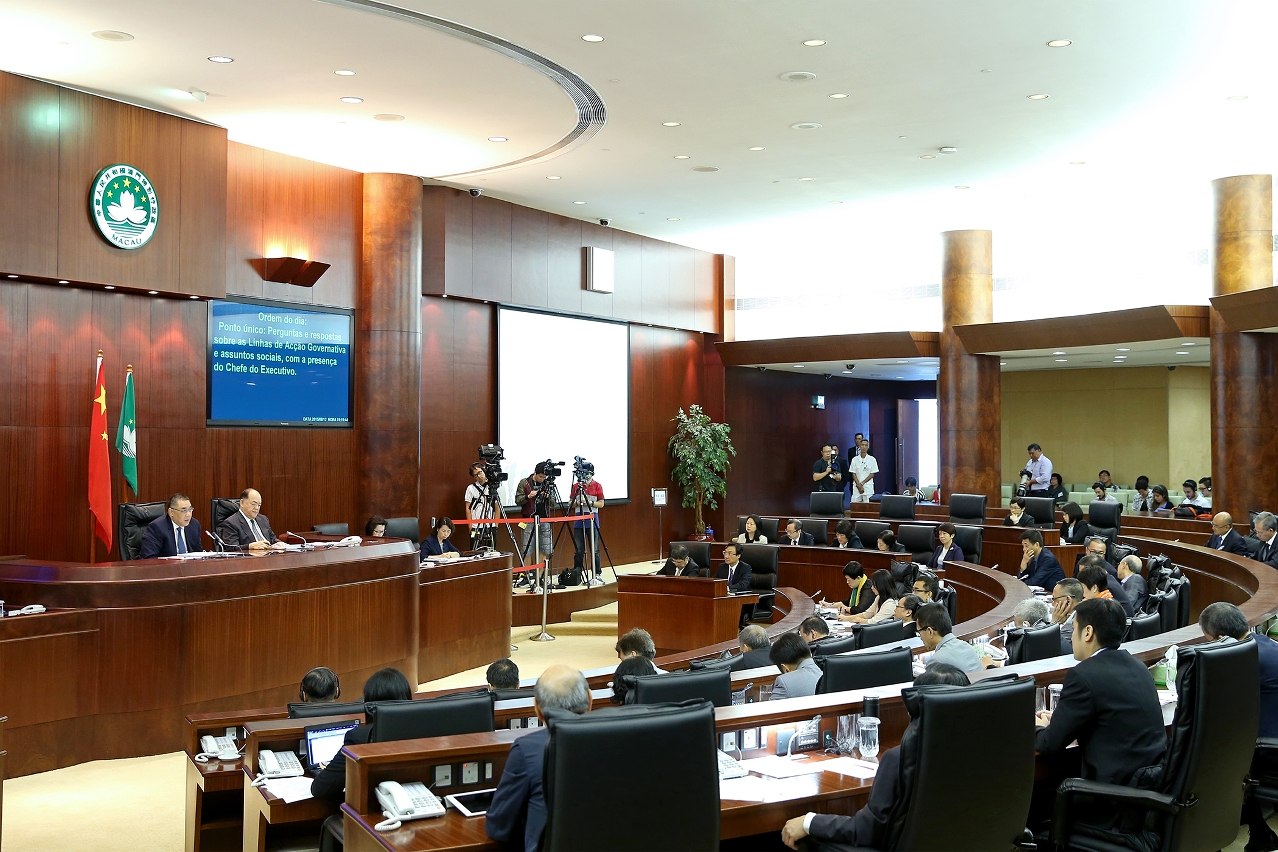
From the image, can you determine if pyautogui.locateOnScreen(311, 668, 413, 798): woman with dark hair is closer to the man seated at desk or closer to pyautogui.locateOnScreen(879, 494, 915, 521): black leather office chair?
the man seated at desk

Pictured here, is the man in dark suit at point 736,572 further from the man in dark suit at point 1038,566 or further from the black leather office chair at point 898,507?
the black leather office chair at point 898,507

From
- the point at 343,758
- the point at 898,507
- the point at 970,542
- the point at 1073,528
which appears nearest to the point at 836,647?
the point at 343,758

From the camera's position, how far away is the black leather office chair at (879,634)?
218 inches

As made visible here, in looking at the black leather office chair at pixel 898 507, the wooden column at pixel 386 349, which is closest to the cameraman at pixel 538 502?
the wooden column at pixel 386 349

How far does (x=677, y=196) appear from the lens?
41.9 ft

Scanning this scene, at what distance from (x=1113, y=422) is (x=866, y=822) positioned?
17124mm

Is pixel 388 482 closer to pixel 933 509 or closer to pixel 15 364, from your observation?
pixel 15 364

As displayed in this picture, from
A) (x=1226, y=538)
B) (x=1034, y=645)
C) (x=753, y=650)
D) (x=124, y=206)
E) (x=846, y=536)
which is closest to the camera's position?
(x=1034, y=645)

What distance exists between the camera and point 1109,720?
137 inches

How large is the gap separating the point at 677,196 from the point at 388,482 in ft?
15.3

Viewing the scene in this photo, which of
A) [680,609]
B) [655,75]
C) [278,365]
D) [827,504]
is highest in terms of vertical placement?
[655,75]

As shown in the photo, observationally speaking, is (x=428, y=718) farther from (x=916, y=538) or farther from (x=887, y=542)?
(x=916, y=538)

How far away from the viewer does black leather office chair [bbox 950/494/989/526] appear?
1227 cm

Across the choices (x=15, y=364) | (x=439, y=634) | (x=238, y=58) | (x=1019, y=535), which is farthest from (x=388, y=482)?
(x=1019, y=535)
